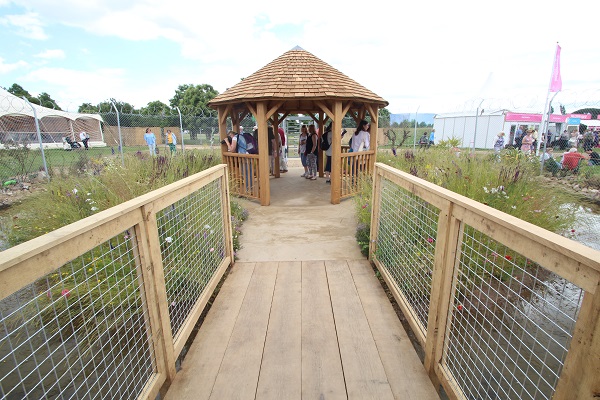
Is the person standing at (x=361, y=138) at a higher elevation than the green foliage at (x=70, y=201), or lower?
higher

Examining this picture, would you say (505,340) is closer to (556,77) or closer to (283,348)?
(283,348)

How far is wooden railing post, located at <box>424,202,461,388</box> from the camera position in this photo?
71.7 inches

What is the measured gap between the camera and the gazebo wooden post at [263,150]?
21.7 ft

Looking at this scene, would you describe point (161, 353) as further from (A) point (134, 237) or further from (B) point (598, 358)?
(B) point (598, 358)

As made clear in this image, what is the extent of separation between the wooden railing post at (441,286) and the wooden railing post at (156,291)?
165 cm

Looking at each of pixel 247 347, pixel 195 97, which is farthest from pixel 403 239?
pixel 195 97

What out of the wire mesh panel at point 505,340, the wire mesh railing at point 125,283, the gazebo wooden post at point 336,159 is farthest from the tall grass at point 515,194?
the wire mesh railing at point 125,283

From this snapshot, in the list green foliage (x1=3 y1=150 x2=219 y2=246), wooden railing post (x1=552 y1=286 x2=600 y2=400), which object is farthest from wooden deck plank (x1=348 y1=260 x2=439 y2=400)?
green foliage (x1=3 y1=150 x2=219 y2=246)

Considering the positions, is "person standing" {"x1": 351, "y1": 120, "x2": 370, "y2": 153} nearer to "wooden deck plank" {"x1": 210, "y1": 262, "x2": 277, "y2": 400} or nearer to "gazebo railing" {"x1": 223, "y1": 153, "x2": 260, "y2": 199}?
"gazebo railing" {"x1": 223, "y1": 153, "x2": 260, "y2": 199}

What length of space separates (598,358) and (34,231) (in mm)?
5213

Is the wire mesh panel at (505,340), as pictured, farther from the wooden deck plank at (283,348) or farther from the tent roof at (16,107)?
the tent roof at (16,107)

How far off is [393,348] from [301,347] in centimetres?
68

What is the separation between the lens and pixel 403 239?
2.94 meters

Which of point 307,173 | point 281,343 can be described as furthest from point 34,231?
point 307,173
